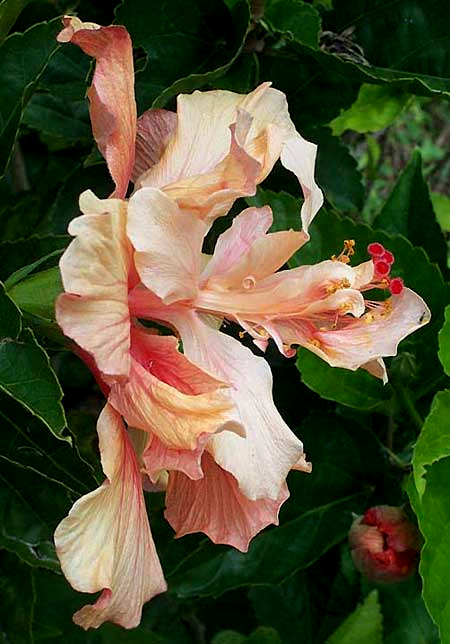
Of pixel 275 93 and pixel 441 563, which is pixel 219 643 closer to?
pixel 441 563

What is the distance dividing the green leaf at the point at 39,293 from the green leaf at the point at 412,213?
23.4 inches

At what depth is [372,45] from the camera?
1261 millimetres

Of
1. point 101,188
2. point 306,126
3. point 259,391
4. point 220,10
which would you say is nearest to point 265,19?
point 220,10

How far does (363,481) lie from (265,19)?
0.61m

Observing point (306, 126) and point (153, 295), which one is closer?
point (153, 295)

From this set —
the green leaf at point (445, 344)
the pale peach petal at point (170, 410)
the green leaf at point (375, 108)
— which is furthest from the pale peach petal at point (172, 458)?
the green leaf at point (375, 108)

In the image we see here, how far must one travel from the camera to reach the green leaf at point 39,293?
822 millimetres

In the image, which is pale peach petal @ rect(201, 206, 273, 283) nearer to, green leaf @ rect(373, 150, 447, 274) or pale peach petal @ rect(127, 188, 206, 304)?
pale peach petal @ rect(127, 188, 206, 304)

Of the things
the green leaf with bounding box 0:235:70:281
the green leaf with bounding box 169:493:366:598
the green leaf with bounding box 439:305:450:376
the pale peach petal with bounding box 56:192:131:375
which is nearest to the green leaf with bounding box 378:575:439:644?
the green leaf with bounding box 169:493:366:598

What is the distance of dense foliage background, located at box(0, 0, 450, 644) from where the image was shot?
1000 millimetres

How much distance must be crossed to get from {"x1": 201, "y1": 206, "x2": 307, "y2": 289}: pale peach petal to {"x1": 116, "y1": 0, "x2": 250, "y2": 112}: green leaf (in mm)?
316

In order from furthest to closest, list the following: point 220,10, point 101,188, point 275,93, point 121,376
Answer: point 101,188 < point 220,10 < point 275,93 < point 121,376

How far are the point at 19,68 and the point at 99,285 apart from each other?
0.39 metres

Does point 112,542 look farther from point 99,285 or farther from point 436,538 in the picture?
point 436,538
